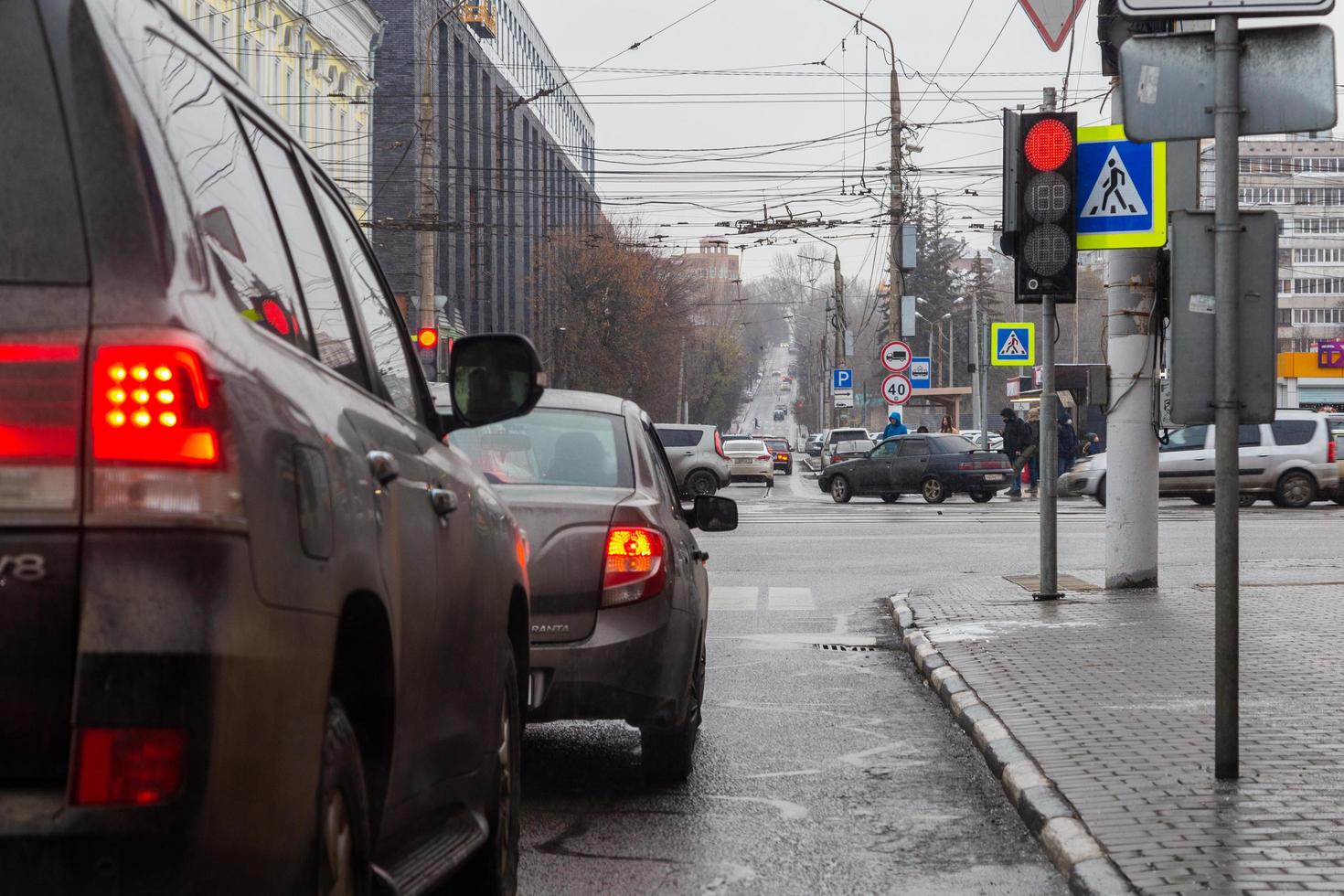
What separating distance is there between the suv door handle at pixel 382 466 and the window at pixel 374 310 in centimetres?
61

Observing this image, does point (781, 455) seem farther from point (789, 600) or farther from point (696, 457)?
point (789, 600)

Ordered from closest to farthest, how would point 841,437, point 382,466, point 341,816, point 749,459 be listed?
1. point 341,816
2. point 382,466
3. point 749,459
4. point 841,437

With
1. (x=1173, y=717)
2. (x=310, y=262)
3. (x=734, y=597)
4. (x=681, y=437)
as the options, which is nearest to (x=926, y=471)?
(x=681, y=437)

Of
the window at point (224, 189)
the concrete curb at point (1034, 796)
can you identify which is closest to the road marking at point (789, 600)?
the concrete curb at point (1034, 796)

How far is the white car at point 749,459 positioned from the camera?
170ft

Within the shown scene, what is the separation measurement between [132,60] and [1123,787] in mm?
4777

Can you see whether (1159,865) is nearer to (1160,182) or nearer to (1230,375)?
(1230,375)

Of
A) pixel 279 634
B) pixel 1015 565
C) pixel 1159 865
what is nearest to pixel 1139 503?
pixel 1015 565

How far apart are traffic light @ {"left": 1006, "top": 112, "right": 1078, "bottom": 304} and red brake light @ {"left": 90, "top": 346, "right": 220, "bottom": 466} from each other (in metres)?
11.1

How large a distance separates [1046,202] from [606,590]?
24.3ft

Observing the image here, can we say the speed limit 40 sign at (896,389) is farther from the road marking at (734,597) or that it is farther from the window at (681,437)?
the road marking at (734,597)

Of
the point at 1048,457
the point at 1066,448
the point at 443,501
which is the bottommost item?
the point at 1066,448

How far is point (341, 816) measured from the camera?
2.71 meters

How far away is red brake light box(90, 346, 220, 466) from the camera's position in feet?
7.26
